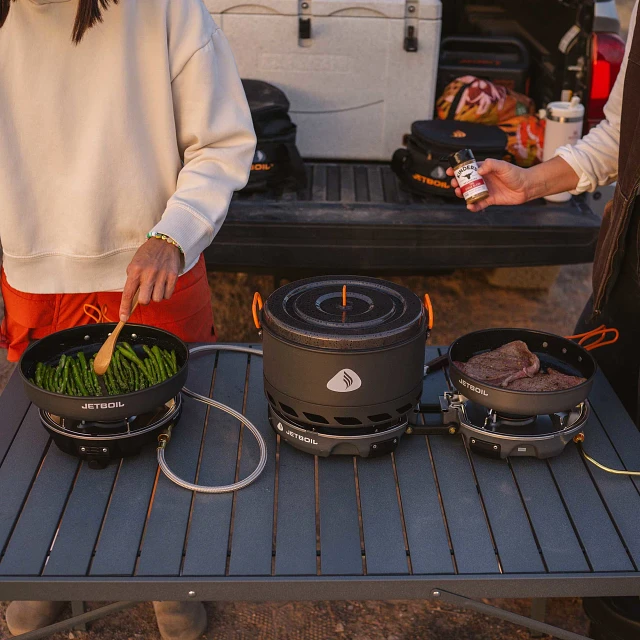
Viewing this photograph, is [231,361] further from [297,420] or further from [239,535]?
[239,535]

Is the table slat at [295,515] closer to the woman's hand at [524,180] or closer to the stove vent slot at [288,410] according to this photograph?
the stove vent slot at [288,410]

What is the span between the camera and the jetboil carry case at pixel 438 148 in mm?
3844

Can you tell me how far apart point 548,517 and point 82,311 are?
135 centimetres

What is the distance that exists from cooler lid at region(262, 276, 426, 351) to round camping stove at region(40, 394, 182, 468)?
0.38 m

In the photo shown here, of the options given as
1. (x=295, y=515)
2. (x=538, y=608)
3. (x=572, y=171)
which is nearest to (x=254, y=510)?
(x=295, y=515)

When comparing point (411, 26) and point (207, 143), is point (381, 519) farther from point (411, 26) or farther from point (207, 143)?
point (411, 26)

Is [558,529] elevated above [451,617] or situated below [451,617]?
above

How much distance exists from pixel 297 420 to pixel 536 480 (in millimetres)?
554

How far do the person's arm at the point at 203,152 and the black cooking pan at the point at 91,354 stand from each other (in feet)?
0.64

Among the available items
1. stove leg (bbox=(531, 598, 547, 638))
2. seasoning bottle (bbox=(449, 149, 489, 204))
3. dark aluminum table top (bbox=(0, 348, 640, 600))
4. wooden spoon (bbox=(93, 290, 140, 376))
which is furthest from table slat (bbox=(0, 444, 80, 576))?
stove leg (bbox=(531, 598, 547, 638))

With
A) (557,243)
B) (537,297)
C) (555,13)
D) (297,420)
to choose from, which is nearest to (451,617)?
(297,420)

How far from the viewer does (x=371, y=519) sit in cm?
178

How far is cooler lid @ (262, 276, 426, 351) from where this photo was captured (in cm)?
178

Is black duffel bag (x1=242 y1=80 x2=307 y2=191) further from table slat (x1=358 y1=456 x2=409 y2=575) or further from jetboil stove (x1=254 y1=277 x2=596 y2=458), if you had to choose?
table slat (x1=358 y1=456 x2=409 y2=575)
